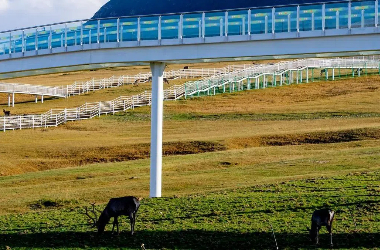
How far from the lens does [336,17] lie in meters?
34.0

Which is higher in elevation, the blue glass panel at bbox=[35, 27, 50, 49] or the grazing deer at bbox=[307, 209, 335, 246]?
the blue glass panel at bbox=[35, 27, 50, 49]

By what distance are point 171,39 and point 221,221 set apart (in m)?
9.97

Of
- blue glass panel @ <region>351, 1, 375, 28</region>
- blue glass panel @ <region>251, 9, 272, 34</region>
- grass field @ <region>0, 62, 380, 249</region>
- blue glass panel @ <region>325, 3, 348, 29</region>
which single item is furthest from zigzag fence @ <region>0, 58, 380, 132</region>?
blue glass panel @ <region>351, 1, 375, 28</region>

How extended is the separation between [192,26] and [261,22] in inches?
115

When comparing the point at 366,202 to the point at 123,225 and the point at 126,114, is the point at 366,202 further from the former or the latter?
the point at 126,114

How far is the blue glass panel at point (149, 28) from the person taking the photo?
36250 millimetres

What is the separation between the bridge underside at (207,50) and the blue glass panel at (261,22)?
1.32 ft

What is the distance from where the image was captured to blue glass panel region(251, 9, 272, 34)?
115 feet

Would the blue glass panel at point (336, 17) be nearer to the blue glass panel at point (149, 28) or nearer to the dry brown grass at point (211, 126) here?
the blue glass panel at point (149, 28)

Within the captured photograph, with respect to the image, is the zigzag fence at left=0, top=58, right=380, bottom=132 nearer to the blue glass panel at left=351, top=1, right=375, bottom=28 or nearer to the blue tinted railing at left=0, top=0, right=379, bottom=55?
the blue tinted railing at left=0, top=0, right=379, bottom=55

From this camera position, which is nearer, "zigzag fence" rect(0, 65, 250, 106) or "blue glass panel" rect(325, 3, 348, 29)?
"blue glass panel" rect(325, 3, 348, 29)

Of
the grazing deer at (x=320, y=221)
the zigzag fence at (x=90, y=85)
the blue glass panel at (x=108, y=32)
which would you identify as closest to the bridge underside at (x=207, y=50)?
the blue glass panel at (x=108, y=32)

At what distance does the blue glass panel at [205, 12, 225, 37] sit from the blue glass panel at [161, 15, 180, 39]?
1297 mm

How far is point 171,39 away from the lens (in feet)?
117
